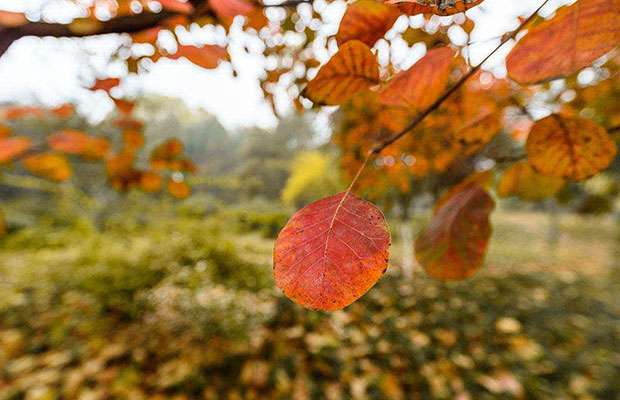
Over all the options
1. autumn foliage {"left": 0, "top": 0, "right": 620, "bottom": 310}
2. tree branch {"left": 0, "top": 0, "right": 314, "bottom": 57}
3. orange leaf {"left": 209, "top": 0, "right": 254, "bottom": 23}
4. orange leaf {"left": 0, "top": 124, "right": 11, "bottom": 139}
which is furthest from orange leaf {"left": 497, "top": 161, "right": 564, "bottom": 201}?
orange leaf {"left": 0, "top": 124, "right": 11, "bottom": 139}

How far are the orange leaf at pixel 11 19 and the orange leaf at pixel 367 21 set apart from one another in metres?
0.45

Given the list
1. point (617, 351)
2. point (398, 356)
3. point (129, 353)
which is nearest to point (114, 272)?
point (129, 353)

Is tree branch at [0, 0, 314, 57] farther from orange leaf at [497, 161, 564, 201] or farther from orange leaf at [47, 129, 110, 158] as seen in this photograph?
orange leaf at [497, 161, 564, 201]

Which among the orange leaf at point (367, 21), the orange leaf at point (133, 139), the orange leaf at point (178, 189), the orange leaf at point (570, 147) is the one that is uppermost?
the orange leaf at point (367, 21)

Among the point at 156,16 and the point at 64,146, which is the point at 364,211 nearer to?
the point at 156,16

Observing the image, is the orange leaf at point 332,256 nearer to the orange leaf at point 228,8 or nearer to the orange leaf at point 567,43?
the orange leaf at point 567,43

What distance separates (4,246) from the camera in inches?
166

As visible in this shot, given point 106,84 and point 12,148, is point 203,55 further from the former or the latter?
point 12,148

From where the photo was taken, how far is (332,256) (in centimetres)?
22

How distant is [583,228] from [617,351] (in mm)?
8282

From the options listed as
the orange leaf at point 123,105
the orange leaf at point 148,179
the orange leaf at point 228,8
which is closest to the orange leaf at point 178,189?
the orange leaf at point 148,179

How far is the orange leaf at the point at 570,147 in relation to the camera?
329 mm

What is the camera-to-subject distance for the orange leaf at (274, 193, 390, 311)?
0.70 ft

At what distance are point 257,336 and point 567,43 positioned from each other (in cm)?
212
